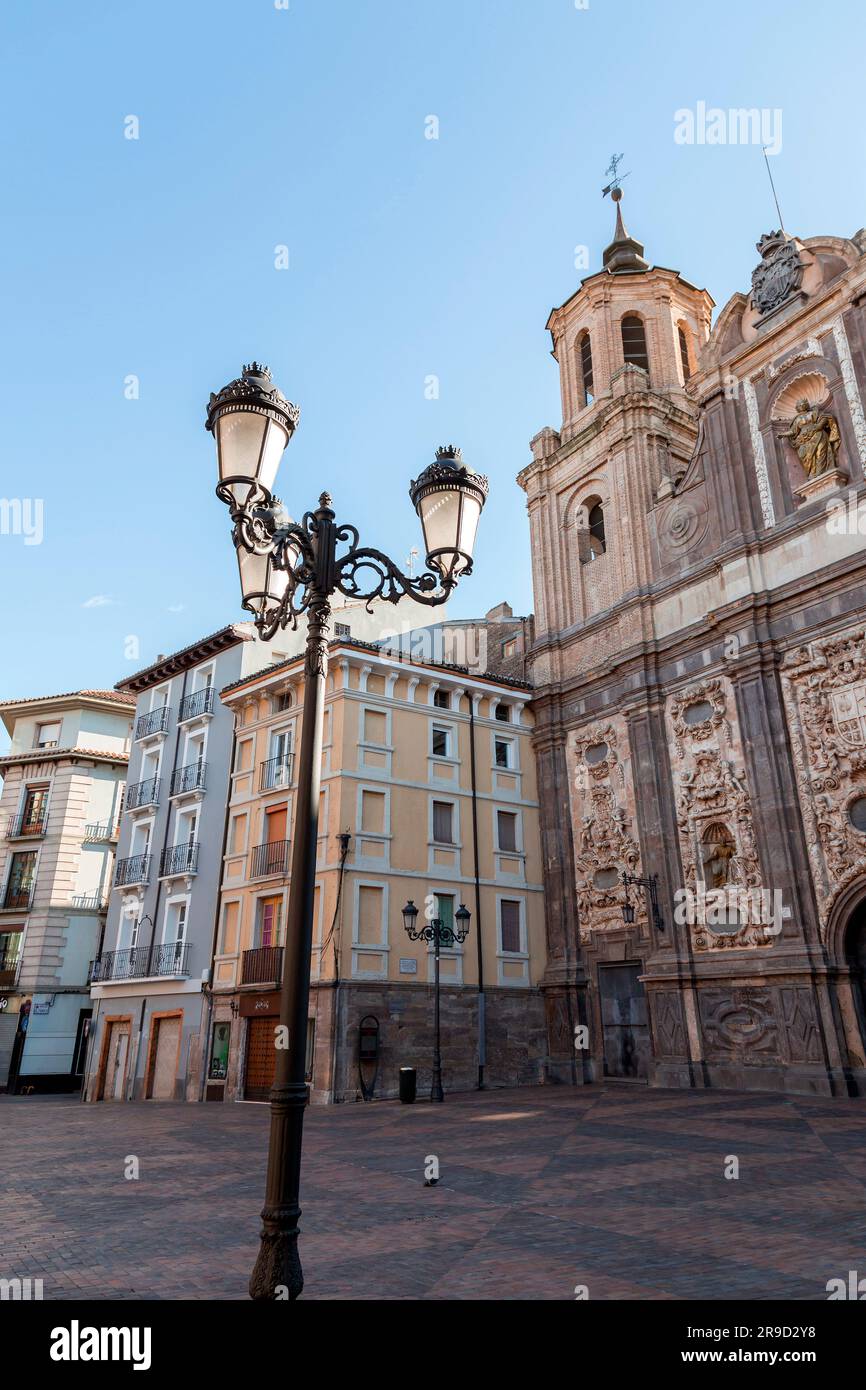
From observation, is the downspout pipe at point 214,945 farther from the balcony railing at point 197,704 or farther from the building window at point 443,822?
the building window at point 443,822

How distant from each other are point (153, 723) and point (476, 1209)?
29.2 m

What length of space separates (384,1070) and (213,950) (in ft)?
25.0

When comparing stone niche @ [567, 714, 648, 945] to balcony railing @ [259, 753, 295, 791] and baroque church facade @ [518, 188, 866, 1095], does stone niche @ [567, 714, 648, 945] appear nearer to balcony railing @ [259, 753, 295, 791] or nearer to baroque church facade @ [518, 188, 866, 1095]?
baroque church facade @ [518, 188, 866, 1095]

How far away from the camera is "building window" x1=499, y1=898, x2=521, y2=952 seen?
2734 cm

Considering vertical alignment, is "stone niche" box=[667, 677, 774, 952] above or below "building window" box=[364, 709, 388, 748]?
below

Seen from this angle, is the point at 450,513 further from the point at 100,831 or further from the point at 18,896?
the point at 18,896

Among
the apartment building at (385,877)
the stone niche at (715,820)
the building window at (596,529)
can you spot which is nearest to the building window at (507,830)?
the apartment building at (385,877)

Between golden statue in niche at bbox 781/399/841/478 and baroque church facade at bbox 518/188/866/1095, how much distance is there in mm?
60

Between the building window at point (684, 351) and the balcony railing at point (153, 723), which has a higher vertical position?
the building window at point (684, 351)

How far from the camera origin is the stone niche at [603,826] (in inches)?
1033

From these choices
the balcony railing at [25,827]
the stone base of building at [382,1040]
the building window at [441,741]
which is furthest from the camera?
the balcony railing at [25,827]

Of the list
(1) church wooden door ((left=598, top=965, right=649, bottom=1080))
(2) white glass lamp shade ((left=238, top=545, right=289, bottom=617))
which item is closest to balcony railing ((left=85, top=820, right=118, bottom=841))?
(1) church wooden door ((left=598, top=965, right=649, bottom=1080))

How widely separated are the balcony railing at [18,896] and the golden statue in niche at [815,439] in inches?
1333
